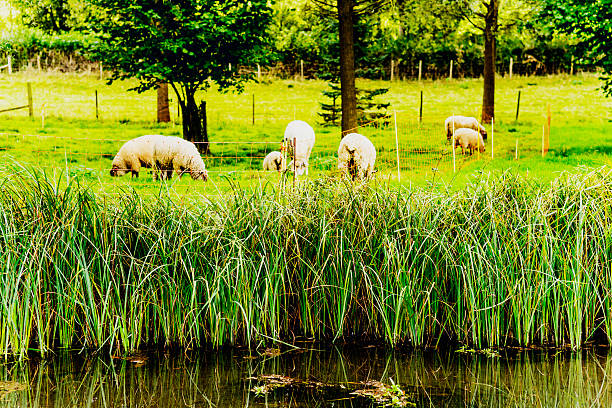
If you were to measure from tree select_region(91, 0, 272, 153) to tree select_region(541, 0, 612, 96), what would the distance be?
736 centimetres

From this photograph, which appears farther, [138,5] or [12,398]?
[138,5]

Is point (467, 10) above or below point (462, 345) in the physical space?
above

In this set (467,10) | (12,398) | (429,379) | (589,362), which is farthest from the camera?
(467,10)

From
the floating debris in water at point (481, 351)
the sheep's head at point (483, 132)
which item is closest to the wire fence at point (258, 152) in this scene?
the sheep's head at point (483, 132)

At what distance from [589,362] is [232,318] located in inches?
124

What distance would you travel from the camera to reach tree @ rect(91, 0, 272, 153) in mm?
19812

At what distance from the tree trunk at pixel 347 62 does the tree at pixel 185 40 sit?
2.91 meters

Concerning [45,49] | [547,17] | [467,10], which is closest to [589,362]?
[547,17]

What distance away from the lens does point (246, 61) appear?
69.6ft

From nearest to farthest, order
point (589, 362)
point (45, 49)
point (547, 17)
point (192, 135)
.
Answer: point (589, 362)
point (547, 17)
point (192, 135)
point (45, 49)

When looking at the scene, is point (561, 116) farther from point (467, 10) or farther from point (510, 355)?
point (510, 355)

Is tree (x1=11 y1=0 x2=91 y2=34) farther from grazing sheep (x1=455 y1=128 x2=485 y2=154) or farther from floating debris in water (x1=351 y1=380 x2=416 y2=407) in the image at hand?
floating debris in water (x1=351 y1=380 x2=416 y2=407)

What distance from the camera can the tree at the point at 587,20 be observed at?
17.5m

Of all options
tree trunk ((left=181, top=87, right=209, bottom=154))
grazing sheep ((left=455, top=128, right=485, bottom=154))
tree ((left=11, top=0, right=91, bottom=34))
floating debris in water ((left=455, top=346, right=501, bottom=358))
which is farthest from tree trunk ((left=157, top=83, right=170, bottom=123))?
floating debris in water ((left=455, top=346, right=501, bottom=358))
